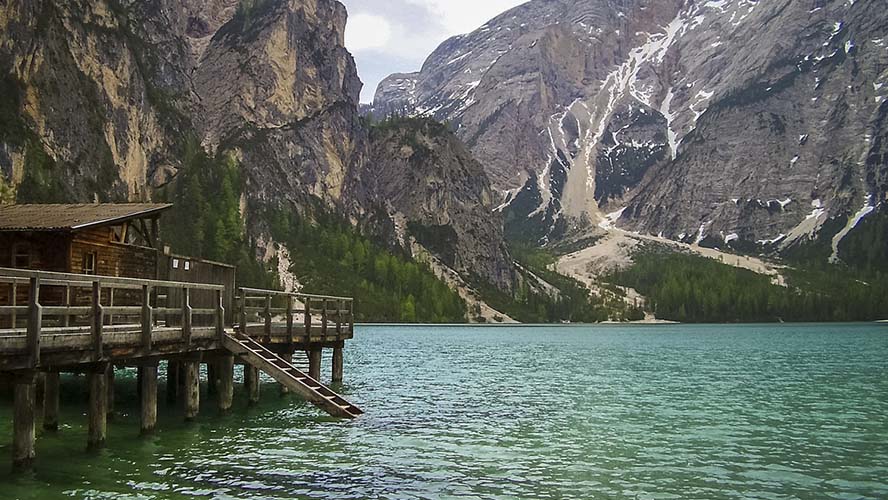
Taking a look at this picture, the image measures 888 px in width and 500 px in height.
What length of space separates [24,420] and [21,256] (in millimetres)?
12907

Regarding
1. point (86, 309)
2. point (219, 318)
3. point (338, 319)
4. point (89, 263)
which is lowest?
point (338, 319)

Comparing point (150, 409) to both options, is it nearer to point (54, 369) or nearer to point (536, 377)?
point (54, 369)

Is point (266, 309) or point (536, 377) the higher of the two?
point (266, 309)

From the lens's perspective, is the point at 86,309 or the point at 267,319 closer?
the point at 86,309

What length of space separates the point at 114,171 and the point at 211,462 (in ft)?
532

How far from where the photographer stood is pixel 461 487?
21.1 meters

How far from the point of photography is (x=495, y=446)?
27.3 meters

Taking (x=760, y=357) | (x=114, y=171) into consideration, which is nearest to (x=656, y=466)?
(x=760, y=357)

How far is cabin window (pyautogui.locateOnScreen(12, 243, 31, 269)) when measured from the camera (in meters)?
31.1

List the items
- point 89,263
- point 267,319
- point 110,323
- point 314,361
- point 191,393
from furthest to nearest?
point 314,361
point 267,319
point 89,263
point 191,393
point 110,323

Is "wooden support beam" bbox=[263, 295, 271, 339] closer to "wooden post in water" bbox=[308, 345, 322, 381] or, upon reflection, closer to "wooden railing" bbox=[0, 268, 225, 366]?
"wooden railing" bbox=[0, 268, 225, 366]

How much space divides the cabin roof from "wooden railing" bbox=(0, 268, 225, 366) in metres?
2.58

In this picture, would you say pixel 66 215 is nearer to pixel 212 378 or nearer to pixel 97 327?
pixel 212 378

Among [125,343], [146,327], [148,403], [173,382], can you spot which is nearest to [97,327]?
[125,343]
